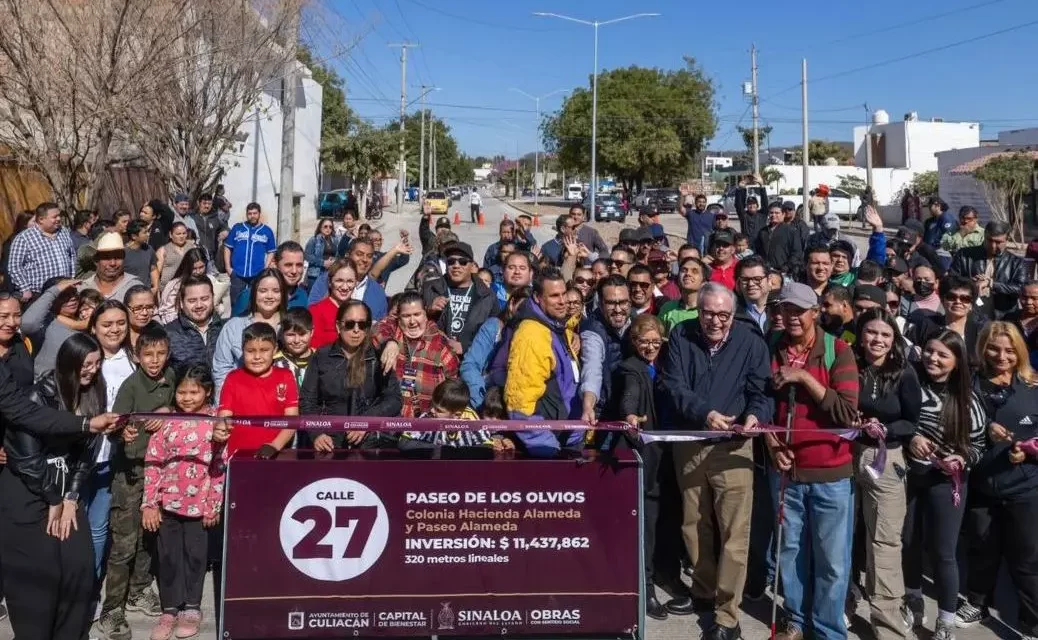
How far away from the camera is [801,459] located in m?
4.96

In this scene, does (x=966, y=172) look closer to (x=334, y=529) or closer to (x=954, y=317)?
(x=954, y=317)

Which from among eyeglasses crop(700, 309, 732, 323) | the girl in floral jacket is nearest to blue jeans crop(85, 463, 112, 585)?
the girl in floral jacket

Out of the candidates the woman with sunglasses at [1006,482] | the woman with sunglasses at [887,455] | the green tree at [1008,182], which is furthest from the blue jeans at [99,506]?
the green tree at [1008,182]

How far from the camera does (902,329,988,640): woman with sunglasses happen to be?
516 cm

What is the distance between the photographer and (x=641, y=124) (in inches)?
2564

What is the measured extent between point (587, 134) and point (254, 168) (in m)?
39.5

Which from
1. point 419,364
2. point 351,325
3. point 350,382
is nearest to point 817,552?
point 419,364

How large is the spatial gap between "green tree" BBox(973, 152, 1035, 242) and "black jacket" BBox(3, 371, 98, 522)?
1444 inches

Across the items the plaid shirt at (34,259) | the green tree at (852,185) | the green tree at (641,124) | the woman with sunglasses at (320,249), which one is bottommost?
the plaid shirt at (34,259)

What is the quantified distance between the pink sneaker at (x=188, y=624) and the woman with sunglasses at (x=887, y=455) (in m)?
3.74

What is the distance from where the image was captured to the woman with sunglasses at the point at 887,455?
5.09m

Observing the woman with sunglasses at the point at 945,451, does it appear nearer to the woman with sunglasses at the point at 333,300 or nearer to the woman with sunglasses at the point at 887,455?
Result: the woman with sunglasses at the point at 887,455

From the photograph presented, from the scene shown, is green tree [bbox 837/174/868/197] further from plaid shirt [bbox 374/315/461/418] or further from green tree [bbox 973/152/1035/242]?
plaid shirt [bbox 374/315/461/418]

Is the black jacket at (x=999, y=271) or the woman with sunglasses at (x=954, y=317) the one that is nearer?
the woman with sunglasses at (x=954, y=317)
